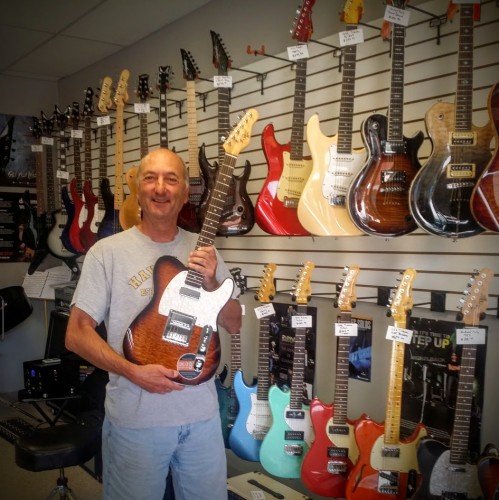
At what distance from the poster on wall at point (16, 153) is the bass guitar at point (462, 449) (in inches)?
172

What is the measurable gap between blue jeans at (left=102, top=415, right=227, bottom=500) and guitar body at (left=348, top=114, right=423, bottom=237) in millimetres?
986

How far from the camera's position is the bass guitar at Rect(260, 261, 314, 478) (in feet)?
7.71

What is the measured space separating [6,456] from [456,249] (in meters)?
3.31

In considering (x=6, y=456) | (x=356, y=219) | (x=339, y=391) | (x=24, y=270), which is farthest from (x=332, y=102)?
(x=24, y=270)

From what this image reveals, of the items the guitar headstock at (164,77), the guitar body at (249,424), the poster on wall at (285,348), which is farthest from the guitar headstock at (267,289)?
the guitar headstock at (164,77)

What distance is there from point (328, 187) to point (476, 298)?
0.72 meters

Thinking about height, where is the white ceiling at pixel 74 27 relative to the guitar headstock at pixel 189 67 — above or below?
above

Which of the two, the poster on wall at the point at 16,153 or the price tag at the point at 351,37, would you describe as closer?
the price tag at the point at 351,37

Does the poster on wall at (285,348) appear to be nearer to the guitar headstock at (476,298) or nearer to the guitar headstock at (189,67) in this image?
the guitar headstock at (476,298)

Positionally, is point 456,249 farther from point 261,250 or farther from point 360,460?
point 261,250

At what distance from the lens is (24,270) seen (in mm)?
4914

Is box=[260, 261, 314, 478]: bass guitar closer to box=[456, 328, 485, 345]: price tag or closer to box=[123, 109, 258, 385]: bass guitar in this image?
box=[123, 109, 258, 385]: bass guitar

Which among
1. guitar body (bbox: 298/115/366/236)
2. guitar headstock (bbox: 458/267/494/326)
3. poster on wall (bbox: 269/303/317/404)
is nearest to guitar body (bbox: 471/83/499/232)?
guitar headstock (bbox: 458/267/494/326)

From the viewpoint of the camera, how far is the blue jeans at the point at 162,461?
69.3 inches
